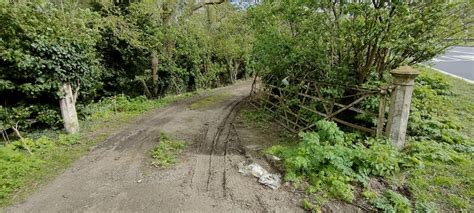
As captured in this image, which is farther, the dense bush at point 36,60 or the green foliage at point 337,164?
the dense bush at point 36,60

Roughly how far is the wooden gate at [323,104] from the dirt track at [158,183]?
4.76 feet

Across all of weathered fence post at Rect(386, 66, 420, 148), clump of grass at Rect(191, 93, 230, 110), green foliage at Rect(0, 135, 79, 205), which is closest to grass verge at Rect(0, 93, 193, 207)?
green foliage at Rect(0, 135, 79, 205)

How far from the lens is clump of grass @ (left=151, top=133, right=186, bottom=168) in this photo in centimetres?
493

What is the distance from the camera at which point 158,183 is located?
4152 mm

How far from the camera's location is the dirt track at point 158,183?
356 cm

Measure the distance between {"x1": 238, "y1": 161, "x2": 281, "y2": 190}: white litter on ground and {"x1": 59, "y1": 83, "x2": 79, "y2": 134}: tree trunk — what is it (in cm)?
496

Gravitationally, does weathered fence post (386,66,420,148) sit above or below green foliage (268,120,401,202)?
above

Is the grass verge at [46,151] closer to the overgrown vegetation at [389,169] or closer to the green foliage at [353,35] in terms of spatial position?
the overgrown vegetation at [389,169]

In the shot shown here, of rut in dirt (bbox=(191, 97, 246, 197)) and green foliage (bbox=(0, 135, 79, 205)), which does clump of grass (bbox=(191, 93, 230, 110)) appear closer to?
rut in dirt (bbox=(191, 97, 246, 197))

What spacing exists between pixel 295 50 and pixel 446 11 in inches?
126

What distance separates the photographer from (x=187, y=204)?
11.7 ft

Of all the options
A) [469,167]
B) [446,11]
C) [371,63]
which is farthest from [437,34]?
[469,167]

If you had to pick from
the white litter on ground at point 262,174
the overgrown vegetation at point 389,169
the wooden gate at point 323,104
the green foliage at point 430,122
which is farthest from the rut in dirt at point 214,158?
the green foliage at point 430,122

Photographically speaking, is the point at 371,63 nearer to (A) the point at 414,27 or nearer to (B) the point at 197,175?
(A) the point at 414,27
